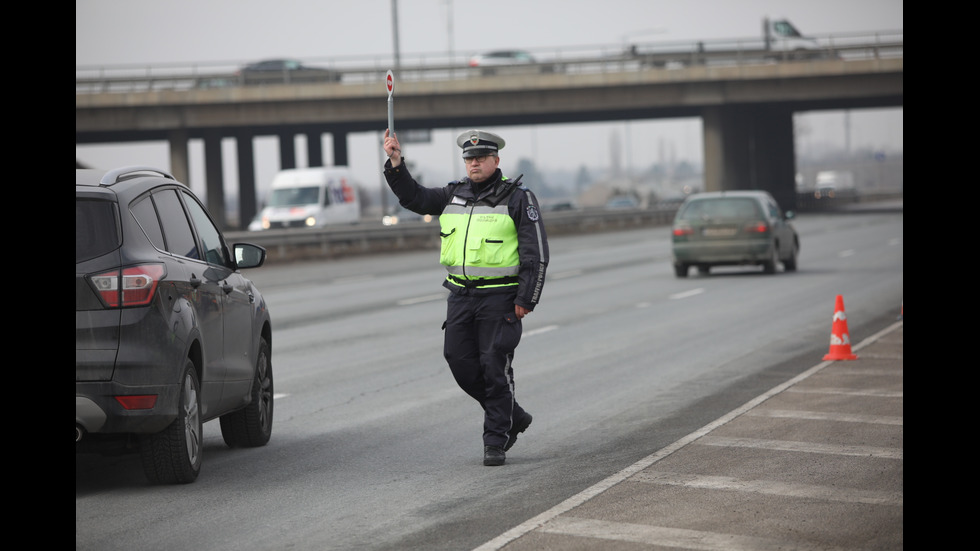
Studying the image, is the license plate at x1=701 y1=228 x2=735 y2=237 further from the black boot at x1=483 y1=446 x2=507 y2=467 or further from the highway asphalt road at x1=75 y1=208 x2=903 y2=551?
the black boot at x1=483 y1=446 x2=507 y2=467

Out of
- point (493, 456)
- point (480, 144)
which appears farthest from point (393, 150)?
point (493, 456)

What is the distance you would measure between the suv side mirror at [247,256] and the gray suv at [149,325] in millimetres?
242

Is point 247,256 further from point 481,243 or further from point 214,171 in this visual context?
point 214,171

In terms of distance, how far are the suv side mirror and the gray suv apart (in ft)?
0.79

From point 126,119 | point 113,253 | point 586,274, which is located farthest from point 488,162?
point 126,119

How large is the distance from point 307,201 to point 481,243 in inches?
1503

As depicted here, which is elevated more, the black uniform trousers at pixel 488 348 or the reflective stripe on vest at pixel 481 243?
the reflective stripe on vest at pixel 481 243

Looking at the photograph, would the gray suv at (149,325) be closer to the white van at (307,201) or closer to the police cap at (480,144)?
the police cap at (480,144)

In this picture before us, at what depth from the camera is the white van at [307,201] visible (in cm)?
4497

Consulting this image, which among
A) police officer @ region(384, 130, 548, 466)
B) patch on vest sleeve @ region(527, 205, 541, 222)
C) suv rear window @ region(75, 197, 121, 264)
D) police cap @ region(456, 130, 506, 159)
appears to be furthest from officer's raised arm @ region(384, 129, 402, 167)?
suv rear window @ region(75, 197, 121, 264)

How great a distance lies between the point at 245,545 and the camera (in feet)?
19.9

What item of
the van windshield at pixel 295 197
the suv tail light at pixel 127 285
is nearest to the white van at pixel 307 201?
the van windshield at pixel 295 197

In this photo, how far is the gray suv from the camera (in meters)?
6.66

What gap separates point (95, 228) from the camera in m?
6.86
